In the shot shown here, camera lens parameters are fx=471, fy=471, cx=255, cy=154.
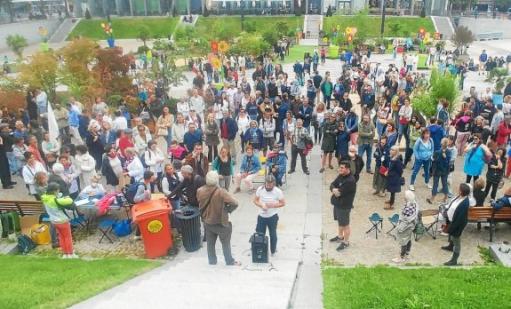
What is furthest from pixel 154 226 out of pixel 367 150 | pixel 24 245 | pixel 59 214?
pixel 367 150

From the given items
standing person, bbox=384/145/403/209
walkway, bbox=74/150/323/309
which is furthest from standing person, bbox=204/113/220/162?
standing person, bbox=384/145/403/209

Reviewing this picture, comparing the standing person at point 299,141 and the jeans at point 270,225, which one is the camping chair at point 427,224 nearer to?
the jeans at point 270,225

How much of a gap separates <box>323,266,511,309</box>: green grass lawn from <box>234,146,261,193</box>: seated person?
3.97m

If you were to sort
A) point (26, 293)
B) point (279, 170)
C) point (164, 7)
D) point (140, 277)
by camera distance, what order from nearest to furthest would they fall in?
point (26, 293)
point (140, 277)
point (279, 170)
point (164, 7)

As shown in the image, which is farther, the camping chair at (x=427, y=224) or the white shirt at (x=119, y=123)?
the white shirt at (x=119, y=123)

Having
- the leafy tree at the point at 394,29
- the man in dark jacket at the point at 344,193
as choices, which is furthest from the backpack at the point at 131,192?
the leafy tree at the point at 394,29

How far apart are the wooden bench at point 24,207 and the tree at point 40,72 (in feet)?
32.9

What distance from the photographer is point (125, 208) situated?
9734 mm

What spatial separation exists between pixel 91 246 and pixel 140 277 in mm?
2338

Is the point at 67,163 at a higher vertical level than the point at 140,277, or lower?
higher

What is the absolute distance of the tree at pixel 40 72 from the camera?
18.9 meters

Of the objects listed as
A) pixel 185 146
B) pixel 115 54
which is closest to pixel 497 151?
pixel 185 146

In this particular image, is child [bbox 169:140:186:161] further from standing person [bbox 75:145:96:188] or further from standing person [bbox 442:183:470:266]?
standing person [bbox 442:183:470:266]

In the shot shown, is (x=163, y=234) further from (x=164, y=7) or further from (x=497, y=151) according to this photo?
(x=164, y=7)
